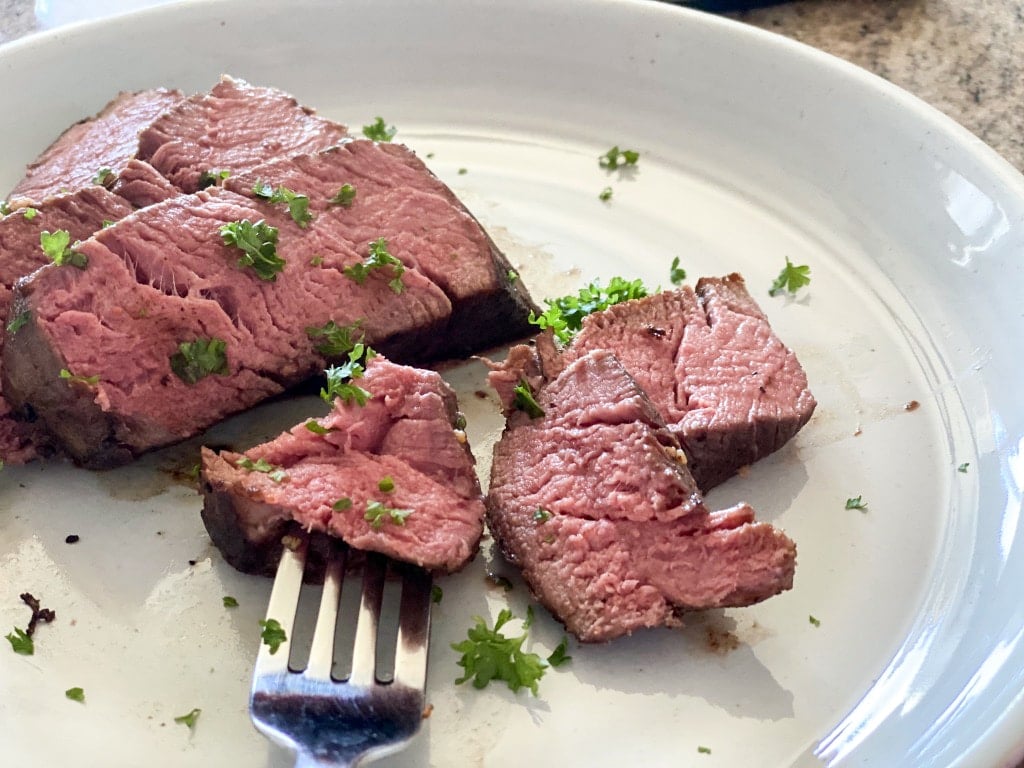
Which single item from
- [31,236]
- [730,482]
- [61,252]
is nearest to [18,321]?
[61,252]

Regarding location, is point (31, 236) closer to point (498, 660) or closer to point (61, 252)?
point (61, 252)

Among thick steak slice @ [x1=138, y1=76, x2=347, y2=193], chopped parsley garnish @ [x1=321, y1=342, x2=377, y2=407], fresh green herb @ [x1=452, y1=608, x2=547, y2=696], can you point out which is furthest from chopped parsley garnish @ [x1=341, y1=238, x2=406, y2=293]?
fresh green herb @ [x1=452, y1=608, x2=547, y2=696]

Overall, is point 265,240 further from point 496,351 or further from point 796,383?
point 796,383

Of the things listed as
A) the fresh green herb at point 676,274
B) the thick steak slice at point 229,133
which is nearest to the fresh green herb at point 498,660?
the fresh green herb at point 676,274

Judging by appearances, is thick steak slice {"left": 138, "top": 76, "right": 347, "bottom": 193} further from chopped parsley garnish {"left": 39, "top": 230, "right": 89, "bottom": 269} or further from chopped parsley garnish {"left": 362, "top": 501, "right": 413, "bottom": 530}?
chopped parsley garnish {"left": 362, "top": 501, "right": 413, "bottom": 530}

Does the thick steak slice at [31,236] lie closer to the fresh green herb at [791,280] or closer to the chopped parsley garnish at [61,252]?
the chopped parsley garnish at [61,252]

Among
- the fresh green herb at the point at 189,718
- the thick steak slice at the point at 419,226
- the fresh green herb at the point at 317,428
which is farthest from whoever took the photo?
the thick steak slice at the point at 419,226
